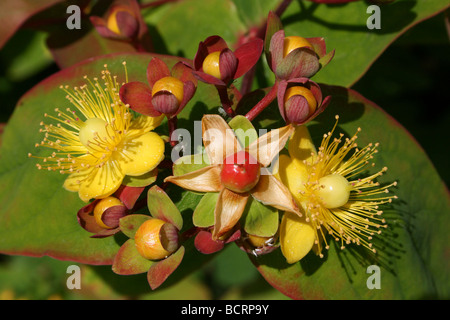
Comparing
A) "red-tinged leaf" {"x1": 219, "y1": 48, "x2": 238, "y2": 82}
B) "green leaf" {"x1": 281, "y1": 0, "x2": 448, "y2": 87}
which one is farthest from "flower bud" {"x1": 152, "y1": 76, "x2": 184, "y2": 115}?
"green leaf" {"x1": 281, "y1": 0, "x2": 448, "y2": 87}

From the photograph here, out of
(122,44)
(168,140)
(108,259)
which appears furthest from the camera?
(122,44)

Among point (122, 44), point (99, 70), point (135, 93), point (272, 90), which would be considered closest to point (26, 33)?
point (122, 44)

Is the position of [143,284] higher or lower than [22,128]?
lower

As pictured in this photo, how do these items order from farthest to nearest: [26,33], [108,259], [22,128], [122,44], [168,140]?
[26,33] → [122,44] → [22,128] → [108,259] → [168,140]

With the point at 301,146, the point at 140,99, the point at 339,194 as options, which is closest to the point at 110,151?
the point at 140,99

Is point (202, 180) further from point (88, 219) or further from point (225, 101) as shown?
point (88, 219)

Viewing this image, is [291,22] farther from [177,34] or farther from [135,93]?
[135,93]

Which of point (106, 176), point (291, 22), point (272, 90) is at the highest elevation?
point (291, 22)
